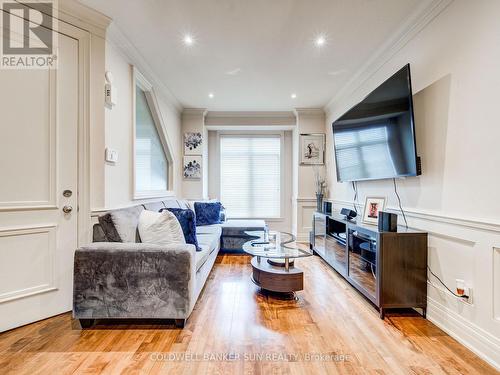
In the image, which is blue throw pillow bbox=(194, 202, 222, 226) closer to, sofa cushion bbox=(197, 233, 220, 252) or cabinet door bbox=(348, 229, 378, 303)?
sofa cushion bbox=(197, 233, 220, 252)

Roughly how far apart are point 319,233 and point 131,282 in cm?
273

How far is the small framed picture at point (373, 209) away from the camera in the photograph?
2525mm

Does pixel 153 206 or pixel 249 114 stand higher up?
pixel 249 114

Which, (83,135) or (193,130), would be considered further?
(193,130)

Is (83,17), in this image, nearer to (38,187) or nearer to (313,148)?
(38,187)

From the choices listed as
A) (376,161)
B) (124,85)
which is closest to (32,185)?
(124,85)

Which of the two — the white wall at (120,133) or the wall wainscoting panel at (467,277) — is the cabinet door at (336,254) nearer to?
the wall wainscoting panel at (467,277)

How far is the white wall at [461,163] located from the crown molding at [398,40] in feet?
0.19

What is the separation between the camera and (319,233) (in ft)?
12.4

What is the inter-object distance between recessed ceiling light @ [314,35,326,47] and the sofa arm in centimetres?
238

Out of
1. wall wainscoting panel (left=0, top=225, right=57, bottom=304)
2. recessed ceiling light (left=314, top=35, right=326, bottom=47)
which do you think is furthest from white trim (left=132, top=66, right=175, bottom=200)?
recessed ceiling light (left=314, top=35, right=326, bottom=47)

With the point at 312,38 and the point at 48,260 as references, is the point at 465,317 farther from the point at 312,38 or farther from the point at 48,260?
the point at 48,260

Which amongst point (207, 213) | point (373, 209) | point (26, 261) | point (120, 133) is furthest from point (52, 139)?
point (373, 209)

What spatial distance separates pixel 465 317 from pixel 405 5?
2438 mm
